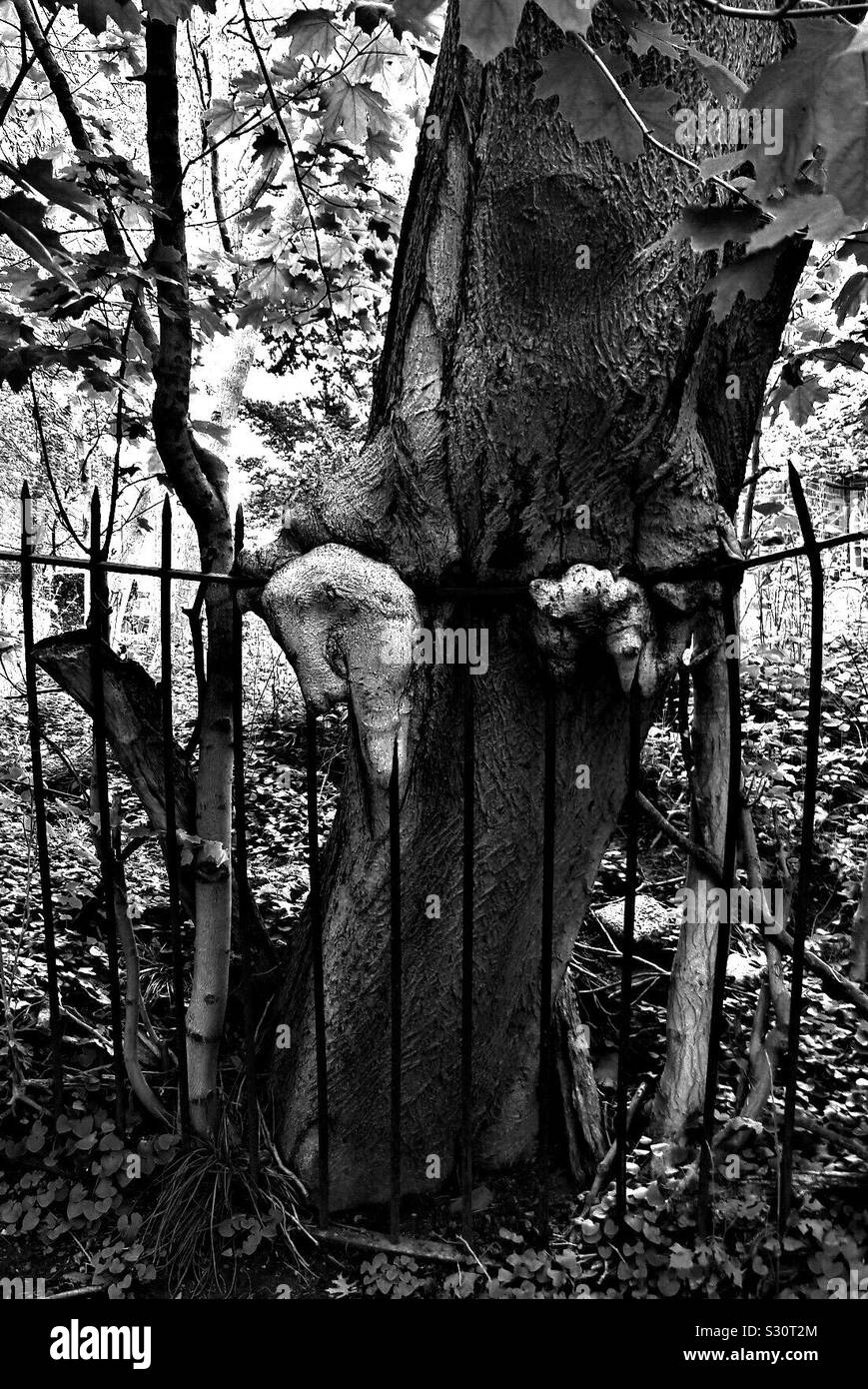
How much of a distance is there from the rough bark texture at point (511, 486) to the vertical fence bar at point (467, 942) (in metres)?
0.07

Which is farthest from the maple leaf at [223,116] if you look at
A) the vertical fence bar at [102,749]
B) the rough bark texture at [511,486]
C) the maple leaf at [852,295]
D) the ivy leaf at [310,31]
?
the maple leaf at [852,295]

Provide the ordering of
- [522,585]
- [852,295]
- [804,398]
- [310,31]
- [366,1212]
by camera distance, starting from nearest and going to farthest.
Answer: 1. [522,585]
2. [852,295]
3. [310,31]
4. [366,1212]
5. [804,398]

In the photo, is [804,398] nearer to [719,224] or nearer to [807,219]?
[719,224]

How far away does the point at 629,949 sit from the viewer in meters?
2.17

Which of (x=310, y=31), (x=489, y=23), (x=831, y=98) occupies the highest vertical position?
(x=310, y=31)

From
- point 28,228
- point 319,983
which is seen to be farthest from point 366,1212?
point 28,228

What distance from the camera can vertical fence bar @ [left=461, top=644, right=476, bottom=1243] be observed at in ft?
6.72

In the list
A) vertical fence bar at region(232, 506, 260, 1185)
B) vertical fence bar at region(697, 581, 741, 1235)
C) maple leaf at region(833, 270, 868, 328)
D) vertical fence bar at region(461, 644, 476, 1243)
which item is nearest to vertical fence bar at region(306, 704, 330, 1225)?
vertical fence bar at region(232, 506, 260, 1185)

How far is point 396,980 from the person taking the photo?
2152 millimetres

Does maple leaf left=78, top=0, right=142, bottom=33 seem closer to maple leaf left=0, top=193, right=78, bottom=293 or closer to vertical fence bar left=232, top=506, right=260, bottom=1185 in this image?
maple leaf left=0, top=193, right=78, bottom=293

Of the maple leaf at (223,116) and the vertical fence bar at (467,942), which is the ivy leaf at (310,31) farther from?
the vertical fence bar at (467,942)

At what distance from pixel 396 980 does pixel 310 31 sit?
2.76 metres
